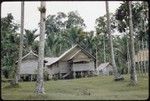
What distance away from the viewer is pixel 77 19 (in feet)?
292

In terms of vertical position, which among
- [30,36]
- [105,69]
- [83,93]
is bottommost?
[83,93]

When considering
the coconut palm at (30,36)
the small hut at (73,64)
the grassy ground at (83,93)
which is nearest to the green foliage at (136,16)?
the small hut at (73,64)

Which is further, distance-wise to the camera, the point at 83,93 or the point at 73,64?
the point at 73,64

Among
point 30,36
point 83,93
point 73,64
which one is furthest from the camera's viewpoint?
point 73,64

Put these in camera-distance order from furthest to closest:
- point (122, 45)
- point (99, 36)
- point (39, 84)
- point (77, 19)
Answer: point (77, 19) < point (99, 36) < point (122, 45) < point (39, 84)

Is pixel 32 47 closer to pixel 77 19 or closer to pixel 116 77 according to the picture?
pixel 116 77

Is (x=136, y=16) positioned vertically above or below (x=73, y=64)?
above

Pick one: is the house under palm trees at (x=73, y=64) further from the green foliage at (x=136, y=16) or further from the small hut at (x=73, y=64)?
the green foliage at (x=136, y=16)

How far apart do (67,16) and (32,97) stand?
75.6m

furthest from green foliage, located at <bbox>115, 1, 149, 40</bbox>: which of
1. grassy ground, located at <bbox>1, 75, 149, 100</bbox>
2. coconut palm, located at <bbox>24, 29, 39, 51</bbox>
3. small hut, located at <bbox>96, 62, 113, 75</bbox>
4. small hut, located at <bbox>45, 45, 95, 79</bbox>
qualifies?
small hut, located at <bbox>96, 62, 113, 75</bbox>

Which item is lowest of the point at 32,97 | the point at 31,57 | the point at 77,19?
the point at 32,97

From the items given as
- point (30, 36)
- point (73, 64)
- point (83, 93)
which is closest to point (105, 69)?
point (73, 64)

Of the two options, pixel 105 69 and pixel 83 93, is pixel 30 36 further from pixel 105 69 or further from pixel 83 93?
pixel 83 93

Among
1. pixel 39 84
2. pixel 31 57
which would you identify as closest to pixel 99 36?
pixel 31 57
